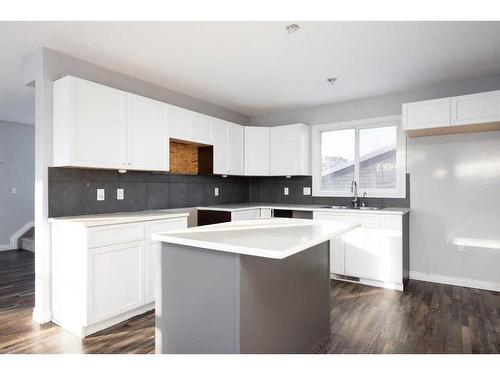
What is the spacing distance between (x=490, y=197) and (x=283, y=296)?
3.01 metres

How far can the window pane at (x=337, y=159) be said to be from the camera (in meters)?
4.57

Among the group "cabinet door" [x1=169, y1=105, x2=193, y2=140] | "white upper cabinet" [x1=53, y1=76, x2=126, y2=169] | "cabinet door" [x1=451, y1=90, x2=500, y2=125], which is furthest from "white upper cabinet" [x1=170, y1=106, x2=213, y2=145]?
"cabinet door" [x1=451, y1=90, x2=500, y2=125]

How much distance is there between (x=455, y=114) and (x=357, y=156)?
1.39m

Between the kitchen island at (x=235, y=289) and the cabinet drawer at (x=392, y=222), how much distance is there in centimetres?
176

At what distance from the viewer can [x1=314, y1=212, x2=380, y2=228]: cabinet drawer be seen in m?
3.68

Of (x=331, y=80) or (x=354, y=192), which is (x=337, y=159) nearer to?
(x=354, y=192)

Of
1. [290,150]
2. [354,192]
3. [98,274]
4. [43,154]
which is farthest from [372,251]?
[43,154]

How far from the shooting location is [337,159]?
15.3 ft

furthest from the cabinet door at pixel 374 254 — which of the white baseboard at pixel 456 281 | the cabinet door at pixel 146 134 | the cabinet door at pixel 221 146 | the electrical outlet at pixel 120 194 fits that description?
the electrical outlet at pixel 120 194

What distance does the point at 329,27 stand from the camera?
94.5 inches

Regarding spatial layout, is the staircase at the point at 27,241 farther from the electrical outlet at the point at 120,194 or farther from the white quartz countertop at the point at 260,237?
the white quartz countertop at the point at 260,237

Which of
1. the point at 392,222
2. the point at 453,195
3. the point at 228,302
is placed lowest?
the point at 228,302

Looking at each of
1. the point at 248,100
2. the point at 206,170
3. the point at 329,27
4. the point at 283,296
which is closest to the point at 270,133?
the point at 248,100
